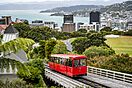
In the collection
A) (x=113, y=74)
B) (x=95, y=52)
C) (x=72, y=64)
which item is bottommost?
(x=95, y=52)

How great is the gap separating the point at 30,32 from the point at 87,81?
52816 mm

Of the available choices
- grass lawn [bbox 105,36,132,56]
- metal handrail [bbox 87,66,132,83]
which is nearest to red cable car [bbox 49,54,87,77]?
metal handrail [bbox 87,66,132,83]

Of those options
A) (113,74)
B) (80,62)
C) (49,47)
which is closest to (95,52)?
(49,47)

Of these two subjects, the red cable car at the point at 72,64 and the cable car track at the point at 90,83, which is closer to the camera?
the cable car track at the point at 90,83

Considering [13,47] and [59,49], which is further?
[59,49]

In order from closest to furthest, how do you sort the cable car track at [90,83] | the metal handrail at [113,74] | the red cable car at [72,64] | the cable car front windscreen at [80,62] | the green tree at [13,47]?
the green tree at [13,47] < the cable car track at [90,83] < the metal handrail at [113,74] < the red cable car at [72,64] < the cable car front windscreen at [80,62]

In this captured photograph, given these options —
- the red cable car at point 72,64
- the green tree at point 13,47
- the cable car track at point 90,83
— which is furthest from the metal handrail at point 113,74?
the green tree at point 13,47

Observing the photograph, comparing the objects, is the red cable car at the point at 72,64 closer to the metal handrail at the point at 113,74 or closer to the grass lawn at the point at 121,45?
the metal handrail at the point at 113,74

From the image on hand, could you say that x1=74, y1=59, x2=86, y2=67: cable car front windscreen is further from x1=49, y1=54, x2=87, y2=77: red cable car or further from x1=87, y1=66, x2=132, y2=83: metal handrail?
x1=87, y1=66, x2=132, y2=83: metal handrail

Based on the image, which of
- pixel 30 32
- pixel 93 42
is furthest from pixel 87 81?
pixel 30 32

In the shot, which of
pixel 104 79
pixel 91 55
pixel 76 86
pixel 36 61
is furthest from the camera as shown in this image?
pixel 91 55

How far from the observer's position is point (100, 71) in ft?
101

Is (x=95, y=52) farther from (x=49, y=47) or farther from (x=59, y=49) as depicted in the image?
(x=49, y=47)

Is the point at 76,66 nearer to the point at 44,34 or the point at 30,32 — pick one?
the point at 30,32
